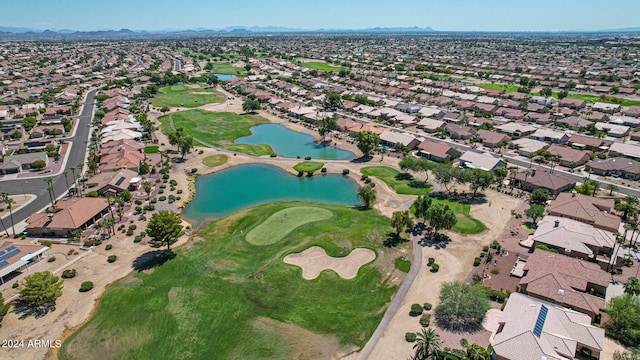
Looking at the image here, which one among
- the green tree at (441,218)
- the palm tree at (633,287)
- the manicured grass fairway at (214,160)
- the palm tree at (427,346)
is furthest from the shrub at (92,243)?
the palm tree at (633,287)

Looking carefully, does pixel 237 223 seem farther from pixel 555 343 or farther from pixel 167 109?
pixel 167 109

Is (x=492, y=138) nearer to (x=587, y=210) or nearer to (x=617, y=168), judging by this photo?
(x=617, y=168)

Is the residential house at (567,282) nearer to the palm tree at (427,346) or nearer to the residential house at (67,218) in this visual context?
the palm tree at (427,346)

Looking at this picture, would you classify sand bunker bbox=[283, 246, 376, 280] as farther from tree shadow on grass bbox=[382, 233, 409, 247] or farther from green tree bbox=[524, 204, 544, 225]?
green tree bbox=[524, 204, 544, 225]

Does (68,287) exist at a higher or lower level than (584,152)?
lower

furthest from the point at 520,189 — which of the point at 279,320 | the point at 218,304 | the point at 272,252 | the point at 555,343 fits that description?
the point at 218,304

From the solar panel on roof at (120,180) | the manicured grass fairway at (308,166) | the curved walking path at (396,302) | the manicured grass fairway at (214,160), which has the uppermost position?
the solar panel on roof at (120,180)
